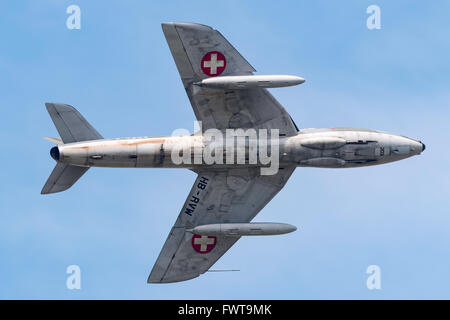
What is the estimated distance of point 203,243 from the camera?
47375 millimetres

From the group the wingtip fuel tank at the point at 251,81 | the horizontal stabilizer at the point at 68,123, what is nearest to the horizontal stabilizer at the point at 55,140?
the horizontal stabilizer at the point at 68,123

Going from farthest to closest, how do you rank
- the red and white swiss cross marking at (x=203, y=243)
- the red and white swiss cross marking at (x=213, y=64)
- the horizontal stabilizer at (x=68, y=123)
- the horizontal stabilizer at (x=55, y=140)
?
the red and white swiss cross marking at (x=203, y=243) < the horizontal stabilizer at (x=55, y=140) < the red and white swiss cross marking at (x=213, y=64) < the horizontal stabilizer at (x=68, y=123)

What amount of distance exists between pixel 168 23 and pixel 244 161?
295 inches

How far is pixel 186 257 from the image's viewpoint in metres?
47.3

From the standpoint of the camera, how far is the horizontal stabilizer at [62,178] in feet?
150

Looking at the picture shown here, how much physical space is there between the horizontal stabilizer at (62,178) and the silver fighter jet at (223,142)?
0.05 metres

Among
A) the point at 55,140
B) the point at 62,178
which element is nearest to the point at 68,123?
the point at 55,140

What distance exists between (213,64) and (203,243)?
29.3 ft

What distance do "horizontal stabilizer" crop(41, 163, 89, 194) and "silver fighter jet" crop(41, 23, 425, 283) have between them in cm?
5

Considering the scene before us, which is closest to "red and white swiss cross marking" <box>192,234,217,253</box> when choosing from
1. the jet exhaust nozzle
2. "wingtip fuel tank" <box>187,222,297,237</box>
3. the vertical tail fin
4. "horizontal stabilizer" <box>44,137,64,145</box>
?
"wingtip fuel tank" <box>187,222,297,237</box>

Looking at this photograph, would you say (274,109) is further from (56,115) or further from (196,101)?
(56,115)

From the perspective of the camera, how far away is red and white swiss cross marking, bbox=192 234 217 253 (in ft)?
155

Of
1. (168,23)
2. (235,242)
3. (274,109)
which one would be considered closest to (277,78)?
(274,109)

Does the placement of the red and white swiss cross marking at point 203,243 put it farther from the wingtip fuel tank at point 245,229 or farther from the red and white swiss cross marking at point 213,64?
the red and white swiss cross marking at point 213,64
